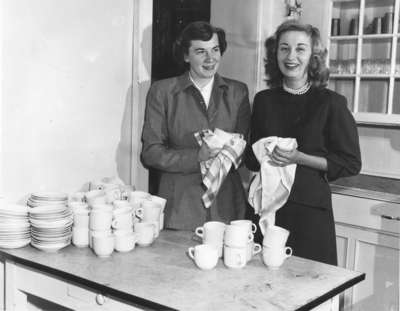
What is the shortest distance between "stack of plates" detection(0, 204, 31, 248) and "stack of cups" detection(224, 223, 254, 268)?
0.77 meters

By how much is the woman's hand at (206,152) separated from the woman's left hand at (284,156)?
0.23 metres

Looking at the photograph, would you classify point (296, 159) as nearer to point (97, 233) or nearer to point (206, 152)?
point (206, 152)

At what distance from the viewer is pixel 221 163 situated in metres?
2.35

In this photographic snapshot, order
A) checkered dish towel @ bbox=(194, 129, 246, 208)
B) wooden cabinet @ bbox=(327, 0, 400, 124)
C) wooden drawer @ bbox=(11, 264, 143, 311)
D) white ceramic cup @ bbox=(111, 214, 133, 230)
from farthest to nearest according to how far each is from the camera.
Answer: wooden cabinet @ bbox=(327, 0, 400, 124) → checkered dish towel @ bbox=(194, 129, 246, 208) → white ceramic cup @ bbox=(111, 214, 133, 230) → wooden drawer @ bbox=(11, 264, 143, 311)

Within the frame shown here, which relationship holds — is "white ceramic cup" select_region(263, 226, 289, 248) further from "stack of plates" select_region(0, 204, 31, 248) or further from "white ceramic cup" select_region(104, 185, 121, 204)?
"stack of plates" select_region(0, 204, 31, 248)

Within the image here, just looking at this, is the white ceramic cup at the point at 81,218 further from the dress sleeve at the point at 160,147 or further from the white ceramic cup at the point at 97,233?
the dress sleeve at the point at 160,147

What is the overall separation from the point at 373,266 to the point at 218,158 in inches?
54.2

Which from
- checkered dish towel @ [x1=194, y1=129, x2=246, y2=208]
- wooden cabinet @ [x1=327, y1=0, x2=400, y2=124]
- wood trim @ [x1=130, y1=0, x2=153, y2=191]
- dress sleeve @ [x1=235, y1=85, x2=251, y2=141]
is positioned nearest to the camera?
checkered dish towel @ [x1=194, y1=129, x2=246, y2=208]

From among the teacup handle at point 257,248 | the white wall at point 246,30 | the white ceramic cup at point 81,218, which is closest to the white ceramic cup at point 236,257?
the teacup handle at point 257,248

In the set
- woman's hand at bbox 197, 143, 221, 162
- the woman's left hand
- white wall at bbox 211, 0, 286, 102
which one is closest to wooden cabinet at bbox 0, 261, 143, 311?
woman's hand at bbox 197, 143, 221, 162

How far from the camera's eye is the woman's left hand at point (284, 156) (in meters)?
2.26

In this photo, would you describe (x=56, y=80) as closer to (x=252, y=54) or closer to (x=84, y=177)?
(x=84, y=177)

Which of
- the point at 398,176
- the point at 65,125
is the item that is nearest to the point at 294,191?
the point at 65,125

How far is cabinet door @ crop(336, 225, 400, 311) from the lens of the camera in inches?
123
